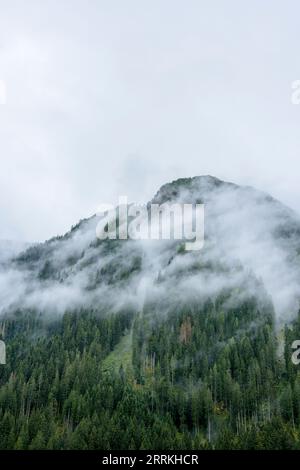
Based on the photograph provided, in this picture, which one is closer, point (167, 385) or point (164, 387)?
point (164, 387)

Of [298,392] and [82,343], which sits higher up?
[82,343]

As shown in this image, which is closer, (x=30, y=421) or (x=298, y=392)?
(x=30, y=421)

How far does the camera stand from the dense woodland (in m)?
97.4

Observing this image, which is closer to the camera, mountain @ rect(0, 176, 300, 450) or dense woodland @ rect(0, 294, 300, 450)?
dense woodland @ rect(0, 294, 300, 450)

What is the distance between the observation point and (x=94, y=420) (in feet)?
354

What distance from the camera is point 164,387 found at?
446ft

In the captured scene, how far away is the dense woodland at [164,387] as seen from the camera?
97375 mm

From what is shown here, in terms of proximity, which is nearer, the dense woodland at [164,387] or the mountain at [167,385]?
the dense woodland at [164,387]

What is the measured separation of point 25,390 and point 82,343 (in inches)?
2136

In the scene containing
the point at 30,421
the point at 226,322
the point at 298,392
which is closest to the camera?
the point at 30,421

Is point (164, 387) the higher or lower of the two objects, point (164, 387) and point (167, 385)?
the lower
